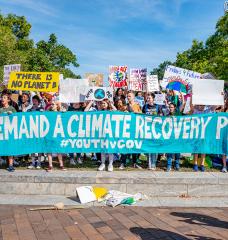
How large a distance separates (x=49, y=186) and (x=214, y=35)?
33.6 meters

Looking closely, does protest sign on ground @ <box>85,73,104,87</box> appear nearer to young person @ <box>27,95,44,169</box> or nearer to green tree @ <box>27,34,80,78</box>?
young person @ <box>27,95,44,169</box>

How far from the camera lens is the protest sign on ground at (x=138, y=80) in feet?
42.1

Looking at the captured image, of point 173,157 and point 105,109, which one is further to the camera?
point 173,157

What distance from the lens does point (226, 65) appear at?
3162cm

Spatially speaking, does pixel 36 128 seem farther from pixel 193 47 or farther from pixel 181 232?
pixel 193 47

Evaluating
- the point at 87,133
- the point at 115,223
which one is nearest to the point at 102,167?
the point at 87,133

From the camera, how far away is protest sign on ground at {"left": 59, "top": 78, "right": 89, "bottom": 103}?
950 cm

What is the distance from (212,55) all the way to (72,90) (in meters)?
33.1

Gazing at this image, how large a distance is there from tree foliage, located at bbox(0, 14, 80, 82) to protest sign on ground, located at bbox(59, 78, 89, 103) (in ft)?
80.0

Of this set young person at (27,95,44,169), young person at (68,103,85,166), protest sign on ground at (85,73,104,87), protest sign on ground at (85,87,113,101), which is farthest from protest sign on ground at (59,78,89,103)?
protest sign on ground at (85,73,104,87)

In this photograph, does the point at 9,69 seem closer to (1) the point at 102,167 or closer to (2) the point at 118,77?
(2) the point at 118,77

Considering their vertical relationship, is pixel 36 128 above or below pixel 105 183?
above

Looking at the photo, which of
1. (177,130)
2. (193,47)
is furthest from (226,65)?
(177,130)

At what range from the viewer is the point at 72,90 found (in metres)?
9.53
